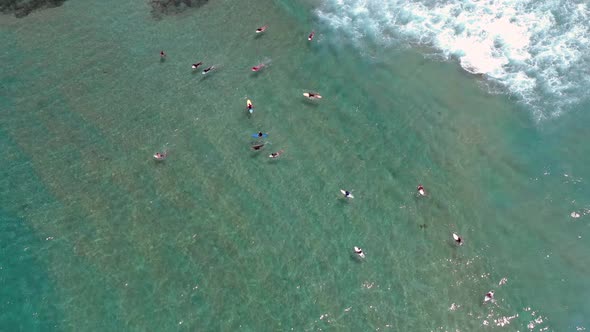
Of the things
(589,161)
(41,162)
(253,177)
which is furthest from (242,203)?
(589,161)

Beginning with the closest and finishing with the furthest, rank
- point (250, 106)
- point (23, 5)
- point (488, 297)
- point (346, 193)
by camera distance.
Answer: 1. point (488, 297)
2. point (346, 193)
3. point (250, 106)
4. point (23, 5)

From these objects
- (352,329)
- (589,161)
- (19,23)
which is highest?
(19,23)

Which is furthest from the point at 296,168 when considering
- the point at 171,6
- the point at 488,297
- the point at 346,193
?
the point at 171,6

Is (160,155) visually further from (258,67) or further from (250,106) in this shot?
(258,67)

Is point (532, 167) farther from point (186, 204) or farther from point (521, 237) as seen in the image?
point (186, 204)

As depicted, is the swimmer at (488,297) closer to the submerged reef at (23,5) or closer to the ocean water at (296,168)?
the ocean water at (296,168)

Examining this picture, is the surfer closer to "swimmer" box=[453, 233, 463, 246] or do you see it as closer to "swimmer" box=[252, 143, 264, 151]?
"swimmer" box=[252, 143, 264, 151]

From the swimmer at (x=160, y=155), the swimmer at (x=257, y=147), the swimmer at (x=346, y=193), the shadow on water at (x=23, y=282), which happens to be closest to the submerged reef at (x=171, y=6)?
the swimmer at (x=160, y=155)
